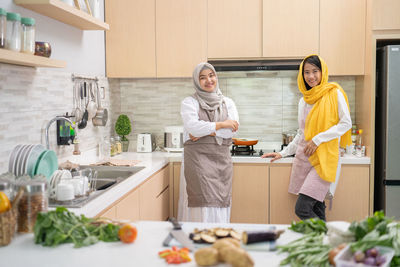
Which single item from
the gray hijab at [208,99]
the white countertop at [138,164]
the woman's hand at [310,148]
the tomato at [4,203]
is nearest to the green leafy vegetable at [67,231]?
the tomato at [4,203]

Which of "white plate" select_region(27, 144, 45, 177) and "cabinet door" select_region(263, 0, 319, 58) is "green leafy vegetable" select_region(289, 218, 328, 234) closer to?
"white plate" select_region(27, 144, 45, 177)

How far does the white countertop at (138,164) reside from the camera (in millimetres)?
2037

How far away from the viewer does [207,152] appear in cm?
311

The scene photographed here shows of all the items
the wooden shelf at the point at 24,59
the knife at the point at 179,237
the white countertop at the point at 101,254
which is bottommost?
the white countertop at the point at 101,254

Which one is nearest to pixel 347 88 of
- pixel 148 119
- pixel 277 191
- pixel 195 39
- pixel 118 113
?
pixel 277 191

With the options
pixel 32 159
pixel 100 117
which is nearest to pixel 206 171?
pixel 100 117

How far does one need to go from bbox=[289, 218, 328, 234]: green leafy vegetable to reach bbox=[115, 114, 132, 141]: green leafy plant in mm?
2530

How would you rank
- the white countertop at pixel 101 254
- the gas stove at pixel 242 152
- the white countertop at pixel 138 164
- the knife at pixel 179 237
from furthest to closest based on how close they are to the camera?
the gas stove at pixel 242 152 < the white countertop at pixel 138 164 < the knife at pixel 179 237 < the white countertop at pixel 101 254

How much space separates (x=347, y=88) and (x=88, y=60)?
2317 mm

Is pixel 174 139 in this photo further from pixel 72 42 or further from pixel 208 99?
pixel 72 42

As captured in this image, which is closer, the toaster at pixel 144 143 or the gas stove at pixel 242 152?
the gas stove at pixel 242 152

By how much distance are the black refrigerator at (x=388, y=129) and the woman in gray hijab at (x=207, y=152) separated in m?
1.19

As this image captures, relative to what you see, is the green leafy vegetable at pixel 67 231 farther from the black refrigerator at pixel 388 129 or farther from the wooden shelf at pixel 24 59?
the black refrigerator at pixel 388 129

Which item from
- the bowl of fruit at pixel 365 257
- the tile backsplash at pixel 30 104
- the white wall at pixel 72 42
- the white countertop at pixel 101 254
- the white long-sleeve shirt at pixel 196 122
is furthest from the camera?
the white long-sleeve shirt at pixel 196 122
